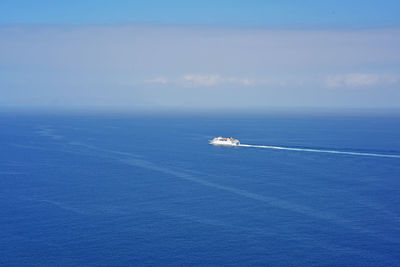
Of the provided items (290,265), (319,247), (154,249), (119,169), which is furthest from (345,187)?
(119,169)

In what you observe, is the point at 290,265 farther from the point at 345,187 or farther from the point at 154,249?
the point at 345,187

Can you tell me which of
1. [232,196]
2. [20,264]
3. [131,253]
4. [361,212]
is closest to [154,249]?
[131,253]

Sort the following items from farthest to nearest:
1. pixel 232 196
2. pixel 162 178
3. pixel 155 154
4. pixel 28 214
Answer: pixel 155 154, pixel 162 178, pixel 232 196, pixel 28 214

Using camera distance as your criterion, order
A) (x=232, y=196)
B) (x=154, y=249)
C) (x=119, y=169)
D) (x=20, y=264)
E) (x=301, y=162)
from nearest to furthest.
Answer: (x=20, y=264)
(x=154, y=249)
(x=232, y=196)
(x=119, y=169)
(x=301, y=162)

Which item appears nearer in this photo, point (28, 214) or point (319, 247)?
point (319, 247)

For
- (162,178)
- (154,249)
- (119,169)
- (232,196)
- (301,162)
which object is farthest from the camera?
(301,162)

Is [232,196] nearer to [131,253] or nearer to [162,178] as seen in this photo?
[162,178]
